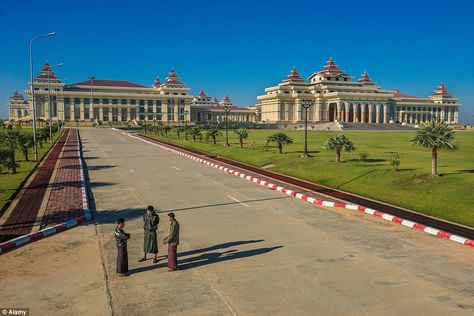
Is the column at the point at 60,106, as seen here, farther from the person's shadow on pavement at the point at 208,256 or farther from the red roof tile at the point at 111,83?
the person's shadow on pavement at the point at 208,256

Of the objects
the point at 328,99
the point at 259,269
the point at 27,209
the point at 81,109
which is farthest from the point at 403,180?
the point at 81,109

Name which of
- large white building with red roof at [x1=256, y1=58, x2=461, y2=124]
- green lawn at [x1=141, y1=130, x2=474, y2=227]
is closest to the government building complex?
large white building with red roof at [x1=256, y1=58, x2=461, y2=124]

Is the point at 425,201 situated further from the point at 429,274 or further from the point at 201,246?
the point at 201,246

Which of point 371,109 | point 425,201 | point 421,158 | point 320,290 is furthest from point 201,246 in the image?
point 371,109

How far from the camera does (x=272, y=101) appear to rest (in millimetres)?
138125

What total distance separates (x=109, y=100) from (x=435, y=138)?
13743 centimetres

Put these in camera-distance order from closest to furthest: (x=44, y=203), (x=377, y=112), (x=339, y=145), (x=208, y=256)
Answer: (x=208, y=256) < (x=44, y=203) < (x=339, y=145) < (x=377, y=112)

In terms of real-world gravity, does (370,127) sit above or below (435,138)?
below

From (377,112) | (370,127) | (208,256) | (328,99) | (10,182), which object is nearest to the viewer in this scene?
(208,256)

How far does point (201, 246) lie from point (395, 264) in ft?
16.6

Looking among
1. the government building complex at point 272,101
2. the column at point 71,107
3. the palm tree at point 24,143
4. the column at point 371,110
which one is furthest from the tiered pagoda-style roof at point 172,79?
the palm tree at point 24,143

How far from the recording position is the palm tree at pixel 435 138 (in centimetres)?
2009

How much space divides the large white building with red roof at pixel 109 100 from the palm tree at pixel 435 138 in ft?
384

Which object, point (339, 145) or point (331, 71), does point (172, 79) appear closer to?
point (331, 71)
